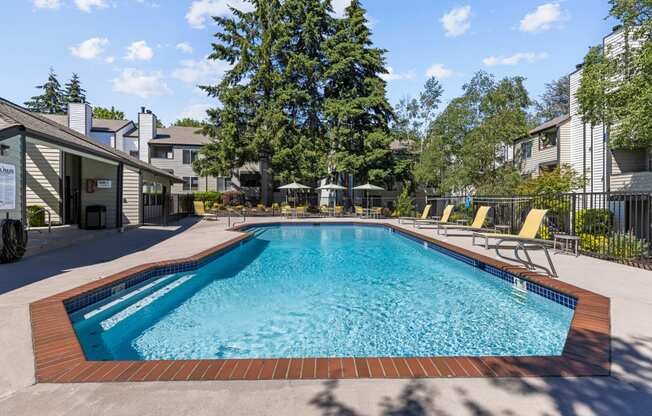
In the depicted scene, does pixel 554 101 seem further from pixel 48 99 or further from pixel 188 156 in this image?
pixel 48 99

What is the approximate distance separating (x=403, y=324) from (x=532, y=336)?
160 cm

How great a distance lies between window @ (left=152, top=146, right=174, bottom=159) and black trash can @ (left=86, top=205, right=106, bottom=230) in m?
19.9

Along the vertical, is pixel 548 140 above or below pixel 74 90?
below

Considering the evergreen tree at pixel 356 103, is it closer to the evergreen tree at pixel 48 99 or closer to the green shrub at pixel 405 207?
the green shrub at pixel 405 207

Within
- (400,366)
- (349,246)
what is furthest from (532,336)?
(349,246)

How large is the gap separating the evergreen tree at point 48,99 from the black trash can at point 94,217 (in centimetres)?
5587

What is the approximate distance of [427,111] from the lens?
103 ft

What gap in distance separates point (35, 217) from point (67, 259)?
22.9 ft

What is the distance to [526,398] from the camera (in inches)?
89.4

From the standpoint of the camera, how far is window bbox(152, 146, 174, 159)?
31.5 meters

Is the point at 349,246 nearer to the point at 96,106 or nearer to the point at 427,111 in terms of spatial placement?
the point at 427,111

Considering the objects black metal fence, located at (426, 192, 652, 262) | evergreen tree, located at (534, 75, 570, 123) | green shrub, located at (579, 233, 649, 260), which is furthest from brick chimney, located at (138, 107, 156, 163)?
evergreen tree, located at (534, 75, 570, 123)

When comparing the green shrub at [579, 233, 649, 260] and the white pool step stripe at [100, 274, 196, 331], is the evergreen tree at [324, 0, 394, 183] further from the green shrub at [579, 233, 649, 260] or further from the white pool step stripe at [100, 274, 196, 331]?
the white pool step stripe at [100, 274, 196, 331]

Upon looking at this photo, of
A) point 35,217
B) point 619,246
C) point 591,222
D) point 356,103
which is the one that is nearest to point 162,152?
point 356,103
